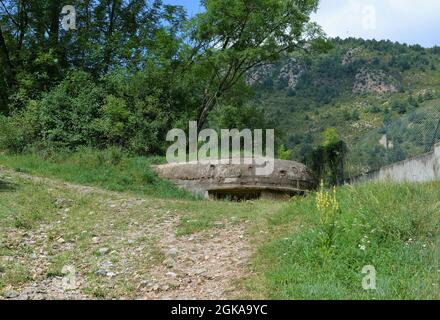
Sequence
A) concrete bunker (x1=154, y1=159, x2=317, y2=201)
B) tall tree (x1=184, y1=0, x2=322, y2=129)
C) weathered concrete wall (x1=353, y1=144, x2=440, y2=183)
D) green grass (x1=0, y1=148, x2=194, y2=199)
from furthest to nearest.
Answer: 1. tall tree (x1=184, y1=0, x2=322, y2=129)
2. concrete bunker (x1=154, y1=159, x2=317, y2=201)
3. green grass (x1=0, y1=148, x2=194, y2=199)
4. weathered concrete wall (x1=353, y1=144, x2=440, y2=183)

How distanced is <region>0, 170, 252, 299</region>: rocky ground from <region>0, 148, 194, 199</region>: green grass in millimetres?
2921

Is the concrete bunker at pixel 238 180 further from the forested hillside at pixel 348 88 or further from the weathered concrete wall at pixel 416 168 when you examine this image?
the forested hillside at pixel 348 88

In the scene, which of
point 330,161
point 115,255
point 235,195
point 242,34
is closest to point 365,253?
point 115,255

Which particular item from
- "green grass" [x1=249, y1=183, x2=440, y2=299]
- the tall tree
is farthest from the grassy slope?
A: the tall tree

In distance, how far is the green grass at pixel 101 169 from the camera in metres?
13.6

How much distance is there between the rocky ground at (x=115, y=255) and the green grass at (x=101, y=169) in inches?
115

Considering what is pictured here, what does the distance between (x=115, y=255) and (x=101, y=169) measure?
7.84 metres

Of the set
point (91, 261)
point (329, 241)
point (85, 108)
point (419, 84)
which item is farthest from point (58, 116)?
point (419, 84)

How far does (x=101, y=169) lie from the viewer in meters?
14.8

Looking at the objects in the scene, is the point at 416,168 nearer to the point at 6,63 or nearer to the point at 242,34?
the point at 242,34

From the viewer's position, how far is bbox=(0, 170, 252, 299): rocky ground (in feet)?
19.0

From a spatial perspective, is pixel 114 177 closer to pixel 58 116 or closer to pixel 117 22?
pixel 58 116

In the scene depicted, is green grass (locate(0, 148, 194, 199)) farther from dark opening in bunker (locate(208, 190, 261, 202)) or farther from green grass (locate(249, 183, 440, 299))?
green grass (locate(249, 183, 440, 299))
